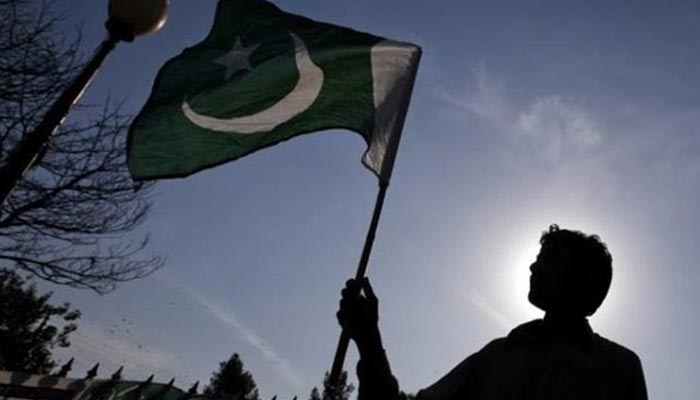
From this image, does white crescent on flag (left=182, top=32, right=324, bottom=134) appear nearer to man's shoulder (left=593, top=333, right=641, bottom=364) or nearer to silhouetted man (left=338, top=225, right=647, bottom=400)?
silhouetted man (left=338, top=225, right=647, bottom=400)

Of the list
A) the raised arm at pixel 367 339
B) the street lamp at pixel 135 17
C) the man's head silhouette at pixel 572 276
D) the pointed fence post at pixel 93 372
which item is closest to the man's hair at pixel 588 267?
the man's head silhouette at pixel 572 276

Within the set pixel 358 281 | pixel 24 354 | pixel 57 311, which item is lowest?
pixel 358 281

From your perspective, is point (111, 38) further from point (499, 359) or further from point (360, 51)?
point (499, 359)

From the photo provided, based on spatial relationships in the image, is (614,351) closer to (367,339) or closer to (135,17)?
(367,339)

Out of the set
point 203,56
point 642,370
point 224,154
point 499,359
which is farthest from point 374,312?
point 203,56

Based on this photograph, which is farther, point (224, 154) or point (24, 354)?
point (24, 354)

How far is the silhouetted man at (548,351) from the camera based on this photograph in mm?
2135

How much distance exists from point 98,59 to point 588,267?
13.8 ft

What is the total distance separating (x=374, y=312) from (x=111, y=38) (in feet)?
12.1

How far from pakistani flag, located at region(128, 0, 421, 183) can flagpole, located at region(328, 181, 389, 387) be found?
22.6 inches

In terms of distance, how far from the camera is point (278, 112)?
4.03 m

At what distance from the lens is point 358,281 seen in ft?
8.32

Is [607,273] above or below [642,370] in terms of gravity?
above

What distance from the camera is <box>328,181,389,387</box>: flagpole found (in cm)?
250
